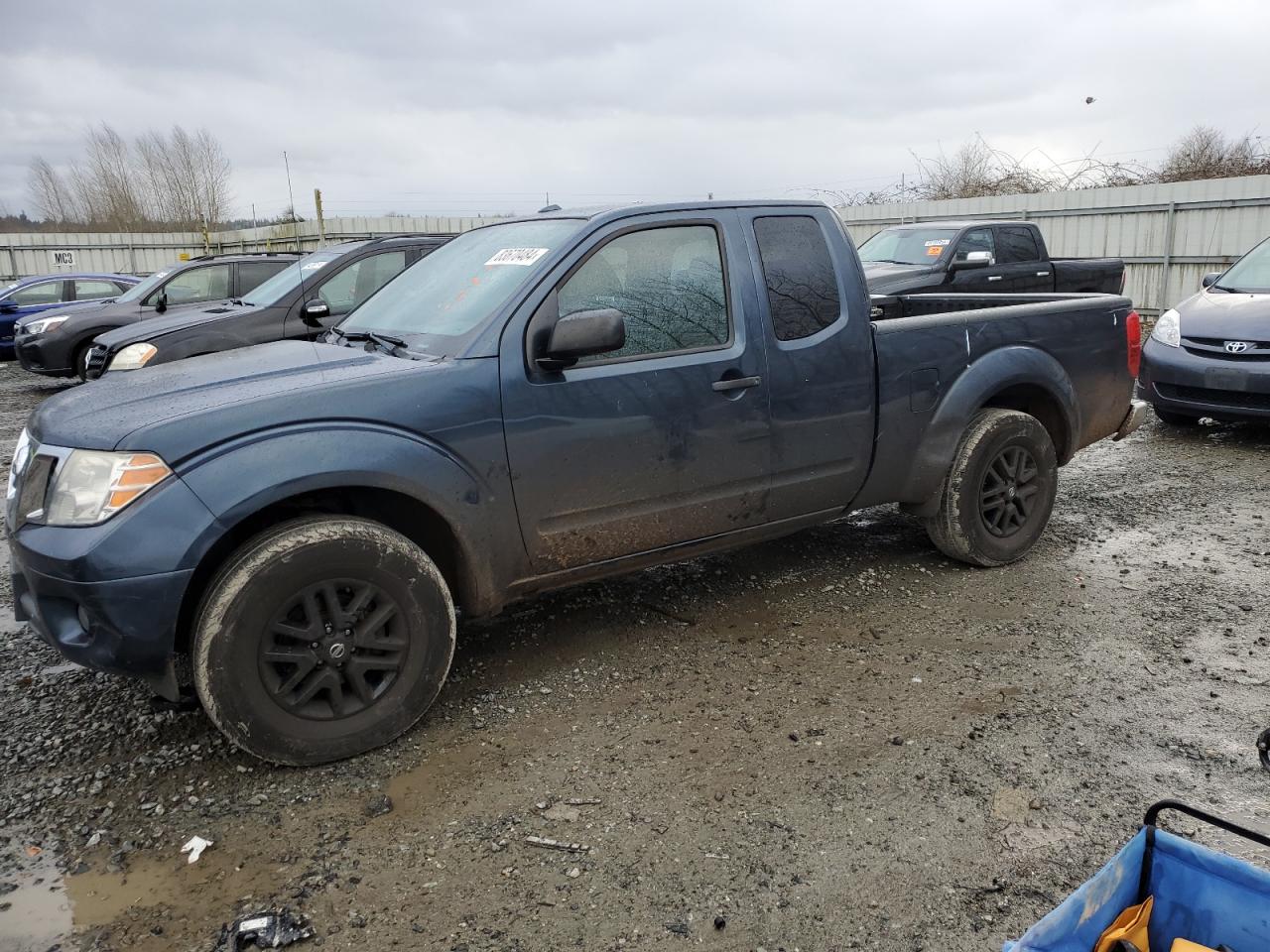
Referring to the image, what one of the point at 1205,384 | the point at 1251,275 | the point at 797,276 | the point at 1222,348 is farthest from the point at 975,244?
the point at 797,276

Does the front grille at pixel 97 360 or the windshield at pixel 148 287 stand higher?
the windshield at pixel 148 287

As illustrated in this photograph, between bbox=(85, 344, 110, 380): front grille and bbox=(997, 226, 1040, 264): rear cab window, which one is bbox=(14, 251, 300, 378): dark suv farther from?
bbox=(997, 226, 1040, 264): rear cab window

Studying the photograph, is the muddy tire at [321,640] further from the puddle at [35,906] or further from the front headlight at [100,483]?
the puddle at [35,906]

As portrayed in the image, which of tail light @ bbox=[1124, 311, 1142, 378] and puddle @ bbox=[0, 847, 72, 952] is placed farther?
tail light @ bbox=[1124, 311, 1142, 378]

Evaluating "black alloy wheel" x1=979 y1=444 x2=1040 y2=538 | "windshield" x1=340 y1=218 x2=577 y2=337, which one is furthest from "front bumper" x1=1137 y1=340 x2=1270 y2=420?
"windshield" x1=340 y1=218 x2=577 y2=337

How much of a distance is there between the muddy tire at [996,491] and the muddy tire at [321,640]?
2636 millimetres

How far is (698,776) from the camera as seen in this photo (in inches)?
123

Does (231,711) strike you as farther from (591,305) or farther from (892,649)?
(892,649)

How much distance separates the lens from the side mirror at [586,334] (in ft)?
11.1

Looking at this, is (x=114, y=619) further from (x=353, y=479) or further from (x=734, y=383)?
(x=734, y=383)

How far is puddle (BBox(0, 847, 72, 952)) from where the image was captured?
8.08ft

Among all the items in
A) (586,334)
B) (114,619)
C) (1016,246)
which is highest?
(586,334)

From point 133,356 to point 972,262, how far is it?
9.19 meters

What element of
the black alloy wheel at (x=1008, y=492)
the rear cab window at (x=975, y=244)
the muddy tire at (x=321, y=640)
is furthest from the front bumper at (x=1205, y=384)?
the muddy tire at (x=321, y=640)
